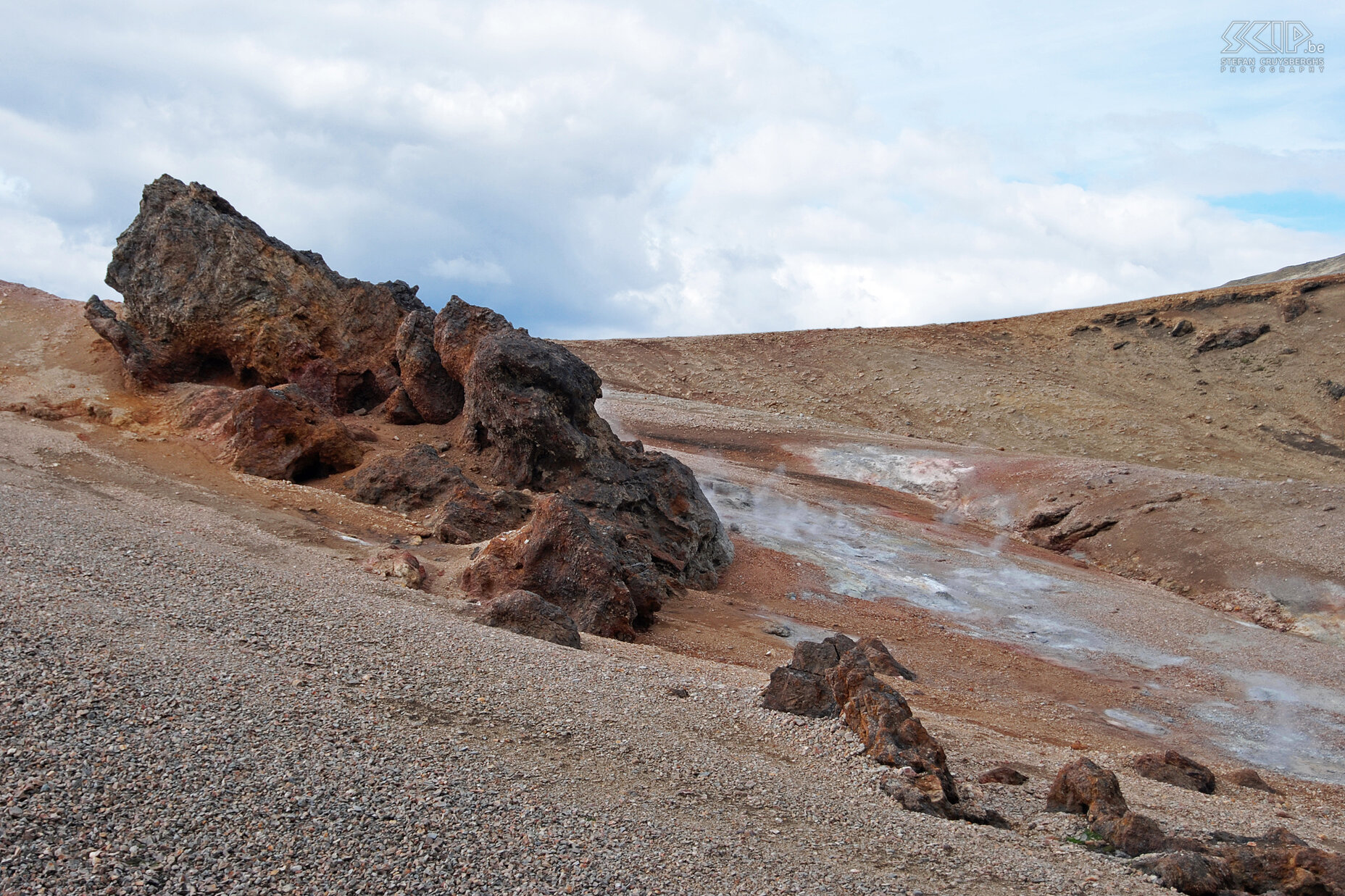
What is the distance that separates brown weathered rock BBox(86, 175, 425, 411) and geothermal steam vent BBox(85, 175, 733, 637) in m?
0.03

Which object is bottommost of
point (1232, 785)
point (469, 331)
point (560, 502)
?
point (1232, 785)

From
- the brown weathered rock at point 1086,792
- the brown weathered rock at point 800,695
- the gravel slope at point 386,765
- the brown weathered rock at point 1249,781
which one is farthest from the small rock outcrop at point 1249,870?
the brown weathered rock at point 1249,781

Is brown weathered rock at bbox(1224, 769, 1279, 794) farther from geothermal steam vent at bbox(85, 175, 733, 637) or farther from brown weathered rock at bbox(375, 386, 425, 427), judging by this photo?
brown weathered rock at bbox(375, 386, 425, 427)

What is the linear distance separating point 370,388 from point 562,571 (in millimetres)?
9505

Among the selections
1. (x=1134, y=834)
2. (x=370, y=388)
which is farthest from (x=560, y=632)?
(x=370, y=388)

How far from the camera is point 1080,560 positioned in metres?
23.9

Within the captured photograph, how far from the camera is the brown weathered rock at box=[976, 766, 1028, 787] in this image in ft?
27.4

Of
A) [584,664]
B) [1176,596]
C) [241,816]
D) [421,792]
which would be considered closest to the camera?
[241,816]

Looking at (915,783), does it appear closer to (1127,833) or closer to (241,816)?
(1127,833)

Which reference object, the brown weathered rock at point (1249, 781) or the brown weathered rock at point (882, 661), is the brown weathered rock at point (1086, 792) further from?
the brown weathered rock at point (882, 661)

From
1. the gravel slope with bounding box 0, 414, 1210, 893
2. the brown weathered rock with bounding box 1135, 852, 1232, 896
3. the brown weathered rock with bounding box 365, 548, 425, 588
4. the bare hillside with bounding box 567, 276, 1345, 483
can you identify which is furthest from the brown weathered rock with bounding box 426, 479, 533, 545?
the bare hillside with bounding box 567, 276, 1345, 483

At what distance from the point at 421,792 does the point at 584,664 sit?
12.0 ft

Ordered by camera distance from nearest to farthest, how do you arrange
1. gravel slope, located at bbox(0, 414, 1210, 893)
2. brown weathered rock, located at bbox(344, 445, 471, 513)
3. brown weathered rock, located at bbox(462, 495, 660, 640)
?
gravel slope, located at bbox(0, 414, 1210, 893) < brown weathered rock, located at bbox(462, 495, 660, 640) < brown weathered rock, located at bbox(344, 445, 471, 513)

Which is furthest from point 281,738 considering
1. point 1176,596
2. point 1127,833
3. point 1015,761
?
point 1176,596
